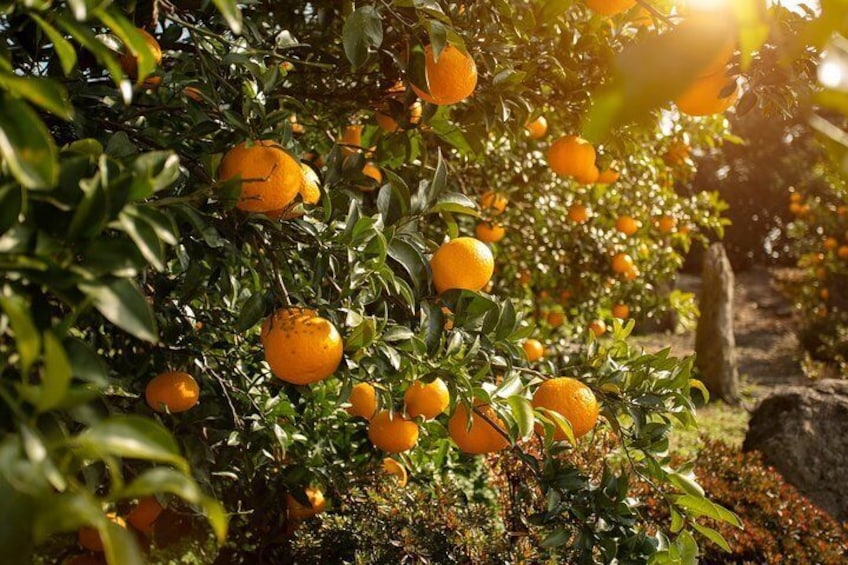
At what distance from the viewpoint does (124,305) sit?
700 mm

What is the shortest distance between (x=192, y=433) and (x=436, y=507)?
0.73 m

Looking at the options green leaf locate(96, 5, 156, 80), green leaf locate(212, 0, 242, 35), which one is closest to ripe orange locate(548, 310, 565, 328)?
green leaf locate(212, 0, 242, 35)

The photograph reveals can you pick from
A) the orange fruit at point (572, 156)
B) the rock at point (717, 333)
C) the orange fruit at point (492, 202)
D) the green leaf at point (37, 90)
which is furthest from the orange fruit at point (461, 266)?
the rock at point (717, 333)

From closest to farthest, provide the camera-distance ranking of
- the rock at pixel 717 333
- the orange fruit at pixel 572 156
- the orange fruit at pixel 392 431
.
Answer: the orange fruit at pixel 392 431 < the orange fruit at pixel 572 156 < the rock at pixel 717 333

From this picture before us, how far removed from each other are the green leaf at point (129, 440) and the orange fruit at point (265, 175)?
2.15 feet

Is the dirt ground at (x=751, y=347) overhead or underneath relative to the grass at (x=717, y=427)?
underneath

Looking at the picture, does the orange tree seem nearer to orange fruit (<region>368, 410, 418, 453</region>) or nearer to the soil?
orange fruit (<region>368, 410, 418, 453</region>)

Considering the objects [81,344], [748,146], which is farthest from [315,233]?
[748,146]

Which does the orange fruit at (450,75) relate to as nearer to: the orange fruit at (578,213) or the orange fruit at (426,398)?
the orange fruit at (426,398)

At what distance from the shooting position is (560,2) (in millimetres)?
1409

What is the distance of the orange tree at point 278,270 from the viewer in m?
0.65

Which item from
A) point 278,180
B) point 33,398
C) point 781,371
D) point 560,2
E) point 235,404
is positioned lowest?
point 781,371

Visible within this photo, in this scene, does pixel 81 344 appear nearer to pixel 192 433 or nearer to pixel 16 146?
pixel 16 146

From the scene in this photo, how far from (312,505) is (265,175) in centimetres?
128
